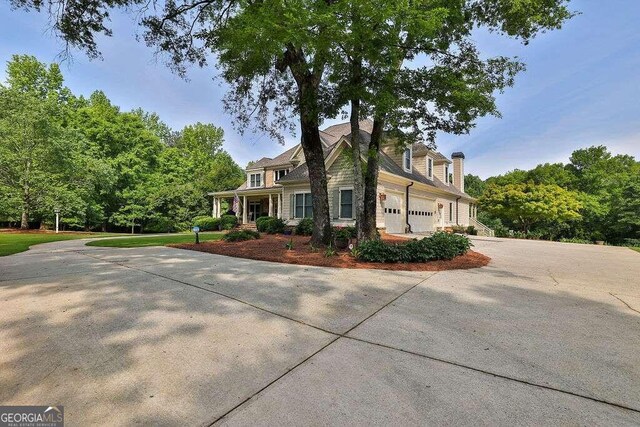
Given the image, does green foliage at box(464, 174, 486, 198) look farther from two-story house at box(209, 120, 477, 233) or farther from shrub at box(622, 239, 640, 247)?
shrub at box(622, 239, 640, 247)

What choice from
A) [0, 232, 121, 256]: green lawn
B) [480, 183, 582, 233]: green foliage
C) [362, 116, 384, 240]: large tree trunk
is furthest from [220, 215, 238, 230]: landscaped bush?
[480, 183, 582, 233]: green foliage

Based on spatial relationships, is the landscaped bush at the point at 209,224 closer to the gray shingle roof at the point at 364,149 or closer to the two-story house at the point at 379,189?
the two-story house at the point at 379,189

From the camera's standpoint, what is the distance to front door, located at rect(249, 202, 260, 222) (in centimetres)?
2588

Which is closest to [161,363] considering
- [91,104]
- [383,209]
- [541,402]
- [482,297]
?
[541,402]

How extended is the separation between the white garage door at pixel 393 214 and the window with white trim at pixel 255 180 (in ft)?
38.5

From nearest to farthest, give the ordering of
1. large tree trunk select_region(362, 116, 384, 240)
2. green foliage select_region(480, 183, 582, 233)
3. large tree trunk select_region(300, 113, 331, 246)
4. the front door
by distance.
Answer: large tree trunk select_region(362, 116, 384, 240) < large tree trunk select_region(300, 113, 331, 246) < green foliage select_region(480, 183, 582, 233) < the front door

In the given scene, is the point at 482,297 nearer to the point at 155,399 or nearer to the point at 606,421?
the point at 606,421

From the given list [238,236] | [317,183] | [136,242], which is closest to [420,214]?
[317,183]

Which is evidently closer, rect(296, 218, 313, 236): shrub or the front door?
rect(296, 218, 313, 236): shrub

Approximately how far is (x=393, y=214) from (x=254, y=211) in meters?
13.3

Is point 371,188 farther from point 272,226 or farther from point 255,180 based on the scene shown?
point 255,180

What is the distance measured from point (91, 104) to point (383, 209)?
115 ft

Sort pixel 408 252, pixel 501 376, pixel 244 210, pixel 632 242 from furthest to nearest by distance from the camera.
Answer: pixel 244 210, pixel 632 242, pixel 408 252, pixel 501 376

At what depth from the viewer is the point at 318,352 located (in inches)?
111
